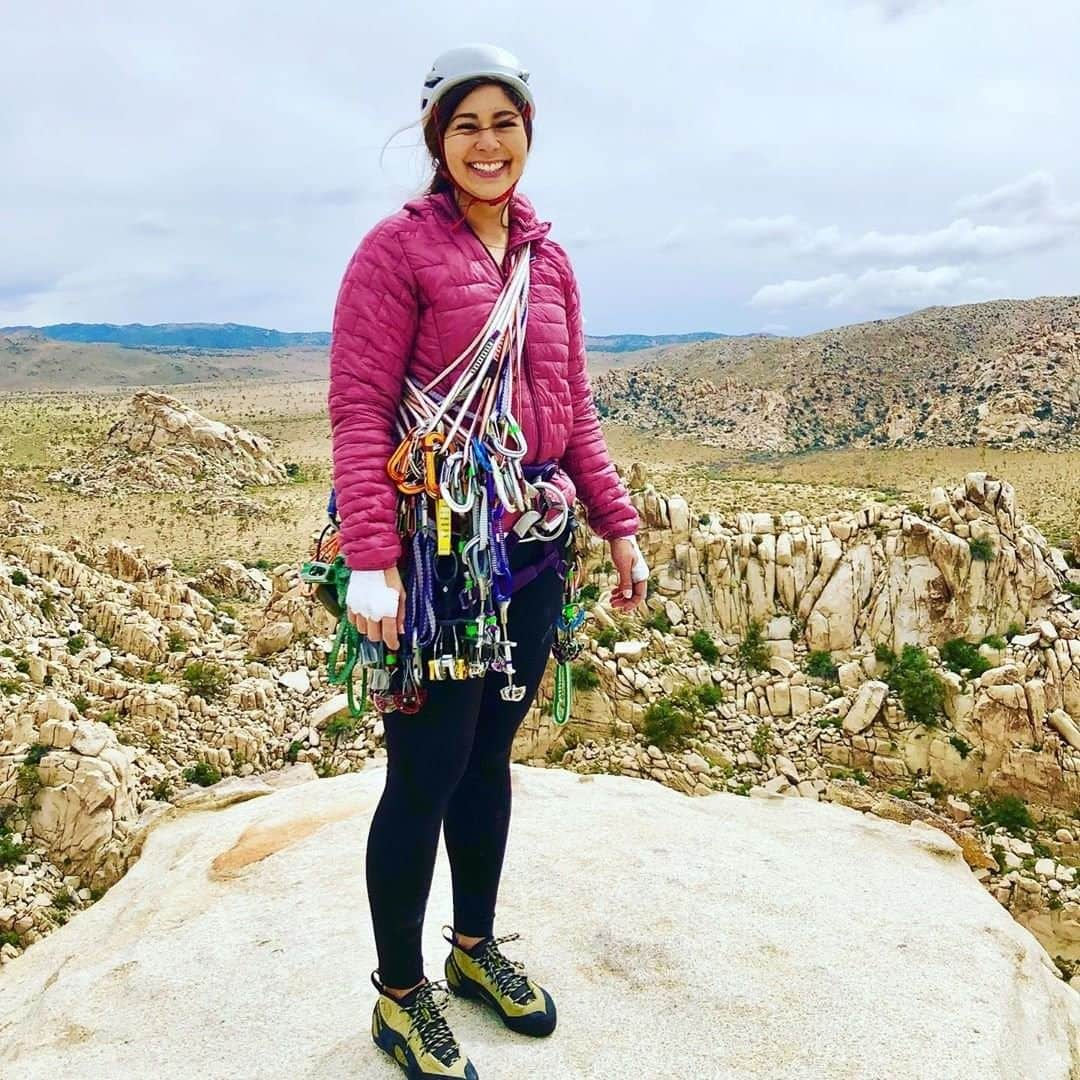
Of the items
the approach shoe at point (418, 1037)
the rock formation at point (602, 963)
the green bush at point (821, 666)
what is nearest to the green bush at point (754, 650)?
the green bush at point (821, 666)

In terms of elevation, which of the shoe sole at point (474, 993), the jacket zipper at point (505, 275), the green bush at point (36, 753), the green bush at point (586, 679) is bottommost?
the green bush at point (586, 679)

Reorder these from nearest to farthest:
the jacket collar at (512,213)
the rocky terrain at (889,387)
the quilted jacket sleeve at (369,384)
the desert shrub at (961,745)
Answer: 1. the quilted jacket sleeve at (369,384)
2. the jacket collar at (512,213)
3. the desert shrub at (961,745)
4. the rocky terrain at (889,387)

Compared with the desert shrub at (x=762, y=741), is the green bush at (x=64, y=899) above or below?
above

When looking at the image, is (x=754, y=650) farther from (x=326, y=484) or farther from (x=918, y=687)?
(x=326, y=484)

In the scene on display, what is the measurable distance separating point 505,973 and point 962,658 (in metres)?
8.43

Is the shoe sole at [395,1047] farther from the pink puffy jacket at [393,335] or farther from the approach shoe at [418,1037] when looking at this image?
the pink puffy jacket at [393,335]

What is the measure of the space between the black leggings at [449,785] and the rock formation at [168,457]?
2509 cm

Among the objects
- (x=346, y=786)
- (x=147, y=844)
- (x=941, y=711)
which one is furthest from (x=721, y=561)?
(x=147, y=844)

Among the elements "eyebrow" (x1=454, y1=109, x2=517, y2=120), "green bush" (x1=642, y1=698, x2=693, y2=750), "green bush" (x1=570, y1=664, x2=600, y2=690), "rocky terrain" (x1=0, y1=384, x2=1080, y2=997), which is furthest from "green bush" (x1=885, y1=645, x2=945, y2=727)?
"eyebrow" (x1=454, y1=109, x2=517, y2=120)

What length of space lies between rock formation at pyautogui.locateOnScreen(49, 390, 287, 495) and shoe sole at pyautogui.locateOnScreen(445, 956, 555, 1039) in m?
24.9

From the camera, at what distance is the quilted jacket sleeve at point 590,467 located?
3021 millimetres

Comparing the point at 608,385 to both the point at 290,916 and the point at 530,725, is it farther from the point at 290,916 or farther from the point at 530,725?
the point at 290,916

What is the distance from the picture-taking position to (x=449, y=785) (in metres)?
2.62

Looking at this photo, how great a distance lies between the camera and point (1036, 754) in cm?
851
